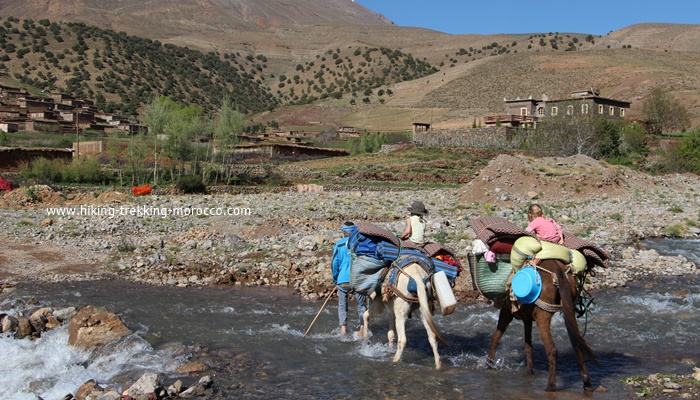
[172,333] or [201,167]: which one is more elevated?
[201,167]

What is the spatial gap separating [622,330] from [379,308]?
443cm

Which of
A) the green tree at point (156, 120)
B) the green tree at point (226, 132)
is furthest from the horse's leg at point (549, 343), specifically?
the green tree at point (226, 132)

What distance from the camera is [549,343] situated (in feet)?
26.3

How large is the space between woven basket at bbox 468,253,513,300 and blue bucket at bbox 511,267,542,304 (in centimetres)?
44

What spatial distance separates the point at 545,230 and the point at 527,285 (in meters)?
1.13

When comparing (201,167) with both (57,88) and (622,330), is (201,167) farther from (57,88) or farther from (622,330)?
(57,88)

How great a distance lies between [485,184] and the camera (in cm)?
2961

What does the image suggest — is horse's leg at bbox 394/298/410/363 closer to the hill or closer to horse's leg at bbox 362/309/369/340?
horse's leg at bbox 362/309/369/340

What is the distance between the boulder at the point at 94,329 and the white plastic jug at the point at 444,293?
4992 mm

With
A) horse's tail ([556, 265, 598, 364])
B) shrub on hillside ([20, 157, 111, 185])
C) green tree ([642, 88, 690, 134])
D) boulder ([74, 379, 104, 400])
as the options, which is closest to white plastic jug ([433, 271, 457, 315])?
horse's tail ([556, 265, 598, 364])

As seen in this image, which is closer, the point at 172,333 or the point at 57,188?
the point at 172,333

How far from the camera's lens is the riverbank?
15.3 meters

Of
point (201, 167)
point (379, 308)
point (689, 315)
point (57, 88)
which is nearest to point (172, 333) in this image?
point (379, 308)

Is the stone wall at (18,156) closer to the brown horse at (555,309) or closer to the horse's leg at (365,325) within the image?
the horse's leg at (365,325)
